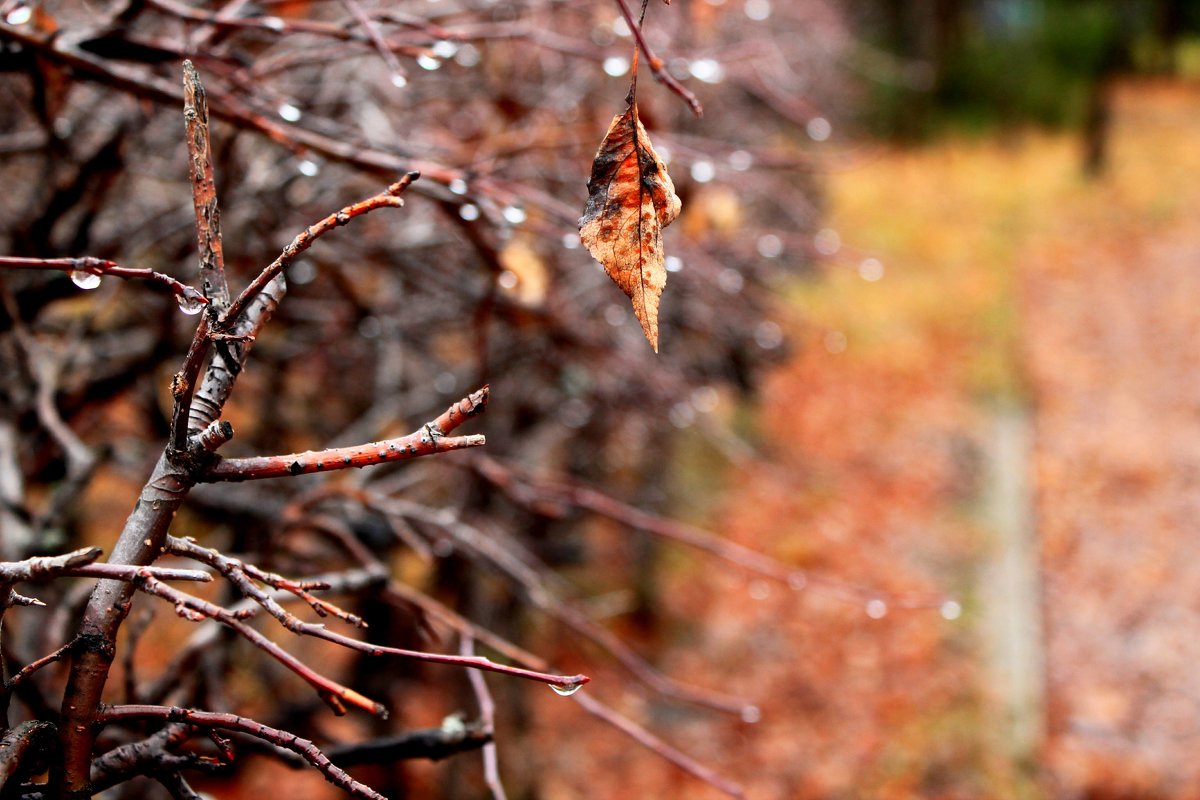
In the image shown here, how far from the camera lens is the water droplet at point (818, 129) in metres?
2.52

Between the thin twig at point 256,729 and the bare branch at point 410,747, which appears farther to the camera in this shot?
the bare branch at point 410,747

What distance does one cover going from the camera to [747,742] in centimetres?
672

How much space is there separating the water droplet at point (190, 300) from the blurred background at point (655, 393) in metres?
0.54

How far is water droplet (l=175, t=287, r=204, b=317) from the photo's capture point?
895 millimetres

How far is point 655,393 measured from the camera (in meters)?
3.35

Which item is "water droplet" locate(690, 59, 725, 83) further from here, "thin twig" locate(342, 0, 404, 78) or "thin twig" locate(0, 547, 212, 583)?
"thin twig" locate(0, 547, 212, 583)

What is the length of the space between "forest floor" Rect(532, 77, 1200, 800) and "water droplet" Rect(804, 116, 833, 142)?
328 millimetres

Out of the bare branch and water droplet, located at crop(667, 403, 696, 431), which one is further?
water droplet, located at crop(667, 403, 696, 431)

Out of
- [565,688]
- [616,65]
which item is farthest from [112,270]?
[616,65]

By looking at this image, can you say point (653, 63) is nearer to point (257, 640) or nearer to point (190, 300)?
point (190, 300)

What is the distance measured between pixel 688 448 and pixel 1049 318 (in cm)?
621

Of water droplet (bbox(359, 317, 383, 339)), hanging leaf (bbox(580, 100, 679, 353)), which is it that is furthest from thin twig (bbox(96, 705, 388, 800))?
water droplet (bbox(359, 317, 383, 339))

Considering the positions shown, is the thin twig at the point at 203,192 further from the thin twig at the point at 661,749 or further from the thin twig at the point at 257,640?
the thin twig at the point at 661,749

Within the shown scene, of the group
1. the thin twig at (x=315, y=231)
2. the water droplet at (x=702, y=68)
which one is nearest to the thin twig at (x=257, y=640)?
the thin twig at (x=315, y=231)
